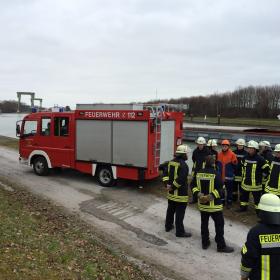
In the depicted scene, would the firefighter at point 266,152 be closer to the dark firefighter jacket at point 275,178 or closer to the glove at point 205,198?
the dark firefighter jacket at point 275,178

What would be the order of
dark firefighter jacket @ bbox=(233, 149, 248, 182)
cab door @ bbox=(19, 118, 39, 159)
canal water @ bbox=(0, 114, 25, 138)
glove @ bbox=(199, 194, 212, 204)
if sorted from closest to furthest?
glove @ bbox=(199, 194, 212, 204), dark firefighter jacket @ bbox=(233, 149, 248, 182), cab door @ bbox=(19, 118, 39, 159), canal water @ bbox=(0, 114, 25, 138)

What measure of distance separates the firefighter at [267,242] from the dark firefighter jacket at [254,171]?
5028mm

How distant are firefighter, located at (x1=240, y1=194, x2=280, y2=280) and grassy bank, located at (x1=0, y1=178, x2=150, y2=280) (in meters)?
2.43

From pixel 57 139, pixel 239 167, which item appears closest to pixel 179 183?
pixel 239 167

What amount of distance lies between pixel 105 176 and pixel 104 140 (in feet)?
3.69

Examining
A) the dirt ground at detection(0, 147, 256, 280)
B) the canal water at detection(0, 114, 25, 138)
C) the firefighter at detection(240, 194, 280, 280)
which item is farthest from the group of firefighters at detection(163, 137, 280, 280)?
the canal water at detection(0, 114, 25, 138)

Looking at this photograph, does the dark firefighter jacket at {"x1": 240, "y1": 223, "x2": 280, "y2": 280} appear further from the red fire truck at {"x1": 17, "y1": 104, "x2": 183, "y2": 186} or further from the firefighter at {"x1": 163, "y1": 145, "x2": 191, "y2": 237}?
the red fire truck at {"x1": 17, "y1": 104, "x2": 183, "y2": 186}

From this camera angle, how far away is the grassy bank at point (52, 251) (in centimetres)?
484

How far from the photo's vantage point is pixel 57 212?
8.47m

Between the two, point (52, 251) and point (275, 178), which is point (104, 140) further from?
point (52, 251)

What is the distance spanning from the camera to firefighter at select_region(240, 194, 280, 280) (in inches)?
131

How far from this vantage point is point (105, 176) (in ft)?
36.8

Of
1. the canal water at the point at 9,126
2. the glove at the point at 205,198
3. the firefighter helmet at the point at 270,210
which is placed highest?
the firefighter helmet at the point at 270,210

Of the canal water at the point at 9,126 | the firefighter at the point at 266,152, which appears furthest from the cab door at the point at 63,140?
the canal water at the point at 9,126
